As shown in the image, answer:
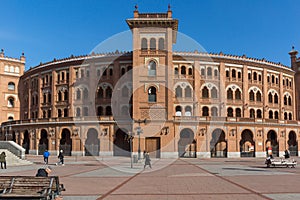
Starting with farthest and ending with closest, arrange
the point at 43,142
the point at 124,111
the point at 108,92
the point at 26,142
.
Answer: the point at 26,142 → the point at 43,142 → the point at 108,92 → the point at 124,111

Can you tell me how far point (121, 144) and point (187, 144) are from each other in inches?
376

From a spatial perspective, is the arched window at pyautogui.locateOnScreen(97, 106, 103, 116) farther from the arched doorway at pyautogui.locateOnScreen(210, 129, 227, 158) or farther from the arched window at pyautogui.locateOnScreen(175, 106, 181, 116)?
the arched doorway at pyautogui.locateOnScreen(210, 129, 227, 158)

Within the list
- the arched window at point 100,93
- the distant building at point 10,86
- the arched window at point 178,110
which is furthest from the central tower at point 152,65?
the distant building at point 10,86

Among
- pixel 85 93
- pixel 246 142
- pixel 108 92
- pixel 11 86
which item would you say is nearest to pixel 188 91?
pixel 246 142

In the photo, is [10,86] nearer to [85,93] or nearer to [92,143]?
[85,93]

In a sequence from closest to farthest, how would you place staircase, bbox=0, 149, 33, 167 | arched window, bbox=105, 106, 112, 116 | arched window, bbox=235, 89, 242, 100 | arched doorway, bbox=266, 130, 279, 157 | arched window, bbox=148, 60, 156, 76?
staircase, bbox=0, 149, 33, 167 < arched window, bbox=148, 60, 156, 76 < arched doorway, bbox=266, 130, 279, 157 < arched window, bbox=105, 106, 112, 116 < arched window, bbox=235, 89, 242, 100

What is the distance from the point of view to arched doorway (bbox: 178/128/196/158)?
161 ft

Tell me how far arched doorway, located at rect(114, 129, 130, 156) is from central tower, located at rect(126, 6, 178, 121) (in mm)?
4243

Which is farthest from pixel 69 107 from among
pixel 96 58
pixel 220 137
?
pixel 220 137

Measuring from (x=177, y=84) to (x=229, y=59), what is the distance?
968 centimetres

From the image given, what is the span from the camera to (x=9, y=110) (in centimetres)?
7050

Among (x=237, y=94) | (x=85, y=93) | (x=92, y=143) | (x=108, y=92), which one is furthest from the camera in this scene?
(x=237, y=94)

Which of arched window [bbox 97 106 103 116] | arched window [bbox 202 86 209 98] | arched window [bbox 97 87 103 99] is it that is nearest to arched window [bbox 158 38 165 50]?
arched window [bbox 202 86 209 98]

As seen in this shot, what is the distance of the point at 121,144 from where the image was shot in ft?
170
